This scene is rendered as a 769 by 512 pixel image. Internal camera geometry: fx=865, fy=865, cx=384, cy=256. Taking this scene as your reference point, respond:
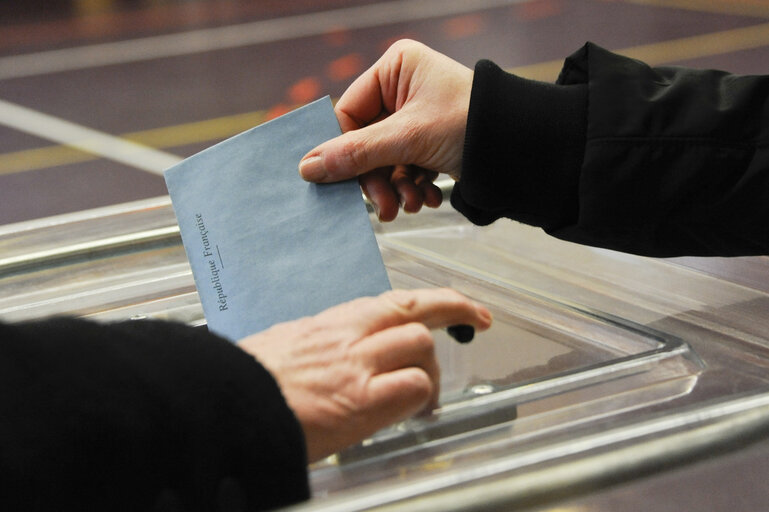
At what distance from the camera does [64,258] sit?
1270 millimetres

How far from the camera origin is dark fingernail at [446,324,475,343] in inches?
31.2

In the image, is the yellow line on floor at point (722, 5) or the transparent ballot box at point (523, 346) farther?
the yellow line on floor at point (722, 5)

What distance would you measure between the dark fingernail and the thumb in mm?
236

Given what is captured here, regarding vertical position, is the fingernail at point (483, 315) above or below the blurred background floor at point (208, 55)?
below

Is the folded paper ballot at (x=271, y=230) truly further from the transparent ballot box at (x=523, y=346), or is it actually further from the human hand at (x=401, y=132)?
the transparent ballot box at (x=523, y=346)

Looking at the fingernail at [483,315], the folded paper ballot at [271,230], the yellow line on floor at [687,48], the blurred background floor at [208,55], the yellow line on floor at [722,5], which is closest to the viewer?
the fingernail at [483,315]

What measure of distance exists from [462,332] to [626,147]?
1.10 feet

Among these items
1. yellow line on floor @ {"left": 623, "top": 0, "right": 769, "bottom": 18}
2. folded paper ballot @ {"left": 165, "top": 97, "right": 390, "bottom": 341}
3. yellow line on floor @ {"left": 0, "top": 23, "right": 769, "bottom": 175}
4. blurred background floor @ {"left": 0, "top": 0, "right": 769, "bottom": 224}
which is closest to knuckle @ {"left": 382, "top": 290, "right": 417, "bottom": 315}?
folded paper ballot @ {"left": 165, "top": 97, "right": 390, "bottom": 341}

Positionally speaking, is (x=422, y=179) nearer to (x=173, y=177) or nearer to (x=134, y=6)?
(x=173, y=177)

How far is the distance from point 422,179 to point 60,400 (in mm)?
702

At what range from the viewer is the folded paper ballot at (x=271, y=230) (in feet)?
2.84

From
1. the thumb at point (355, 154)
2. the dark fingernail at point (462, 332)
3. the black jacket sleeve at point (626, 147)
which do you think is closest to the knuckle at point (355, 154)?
the thumb at point (355, 154)

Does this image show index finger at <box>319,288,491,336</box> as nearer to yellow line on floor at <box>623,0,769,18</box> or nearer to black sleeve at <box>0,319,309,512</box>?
black sleeve at <box>0,319,309,512</box>

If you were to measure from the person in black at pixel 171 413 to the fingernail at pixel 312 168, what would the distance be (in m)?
0.30
